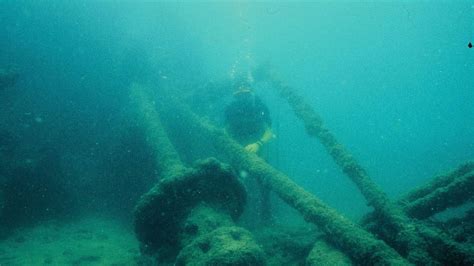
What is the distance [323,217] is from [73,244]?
5249mm

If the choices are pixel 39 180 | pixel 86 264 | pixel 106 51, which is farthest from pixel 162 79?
pixel 86 264

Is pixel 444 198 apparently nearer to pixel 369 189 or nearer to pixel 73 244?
pixel 369 189

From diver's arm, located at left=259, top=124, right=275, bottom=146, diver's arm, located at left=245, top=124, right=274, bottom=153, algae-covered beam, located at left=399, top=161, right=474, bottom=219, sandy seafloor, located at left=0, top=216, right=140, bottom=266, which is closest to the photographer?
algae-covered beam, located at left=399, top=161, right=474, bottom=219

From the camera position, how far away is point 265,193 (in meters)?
6.98

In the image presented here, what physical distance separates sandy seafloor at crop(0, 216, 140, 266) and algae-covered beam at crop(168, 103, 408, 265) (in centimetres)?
277

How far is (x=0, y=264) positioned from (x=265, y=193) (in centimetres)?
538

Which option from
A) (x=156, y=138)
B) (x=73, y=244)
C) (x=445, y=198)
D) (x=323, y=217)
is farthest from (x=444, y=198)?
(x=73, y=244)

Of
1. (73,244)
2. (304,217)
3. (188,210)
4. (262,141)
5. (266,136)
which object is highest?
(266,136)

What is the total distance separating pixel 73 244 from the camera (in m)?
5.79

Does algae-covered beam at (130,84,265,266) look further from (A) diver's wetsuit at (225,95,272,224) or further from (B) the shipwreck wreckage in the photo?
(A) diver's wetsuit at (225,95,272,224)

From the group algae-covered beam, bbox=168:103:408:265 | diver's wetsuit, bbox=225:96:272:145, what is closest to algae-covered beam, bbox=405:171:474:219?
algae-covered beam, bbox=168:103:408:265

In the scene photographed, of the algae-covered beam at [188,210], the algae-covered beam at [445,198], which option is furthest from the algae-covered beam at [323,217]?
the algae-covered beam at [445,198]

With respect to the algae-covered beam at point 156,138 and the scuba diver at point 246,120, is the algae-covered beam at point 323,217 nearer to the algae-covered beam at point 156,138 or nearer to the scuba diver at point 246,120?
the algae-covered beam at point 156,138

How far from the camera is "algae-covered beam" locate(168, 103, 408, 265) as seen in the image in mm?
3002
